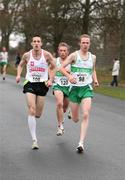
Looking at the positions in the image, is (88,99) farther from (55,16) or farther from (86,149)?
(55,16)

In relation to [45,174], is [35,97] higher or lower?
higher

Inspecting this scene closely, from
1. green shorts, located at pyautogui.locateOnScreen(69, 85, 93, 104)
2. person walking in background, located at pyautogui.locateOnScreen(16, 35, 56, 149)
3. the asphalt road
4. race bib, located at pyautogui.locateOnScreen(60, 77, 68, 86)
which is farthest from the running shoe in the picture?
race bib, located at pyautogui.locateOnScreen(60, 77, 68, 86)

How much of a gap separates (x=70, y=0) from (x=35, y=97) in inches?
1124

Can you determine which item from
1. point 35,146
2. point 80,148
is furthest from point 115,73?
point 80,148

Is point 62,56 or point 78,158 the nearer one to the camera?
point 78,158

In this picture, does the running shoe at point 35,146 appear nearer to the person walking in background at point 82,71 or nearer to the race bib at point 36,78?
the person walking in background at point 82,71

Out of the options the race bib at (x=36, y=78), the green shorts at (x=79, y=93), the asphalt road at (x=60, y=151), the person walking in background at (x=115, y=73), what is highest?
the race bib at (x=36, y=78)

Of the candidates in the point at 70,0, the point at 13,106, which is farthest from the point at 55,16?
the point at 13,106

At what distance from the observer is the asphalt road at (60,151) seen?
23.0 feet

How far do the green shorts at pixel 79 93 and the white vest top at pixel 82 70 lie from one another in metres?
0.08

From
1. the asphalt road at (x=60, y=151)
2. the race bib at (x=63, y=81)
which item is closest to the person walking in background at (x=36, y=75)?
the asphalt road at (x=60, y=151)

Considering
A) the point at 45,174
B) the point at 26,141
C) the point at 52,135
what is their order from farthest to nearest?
the point at 52,135 < the point at 26,141 < the point at 45,174

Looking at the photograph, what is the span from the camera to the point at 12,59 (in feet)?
236

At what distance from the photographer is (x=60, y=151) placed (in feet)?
28.2
